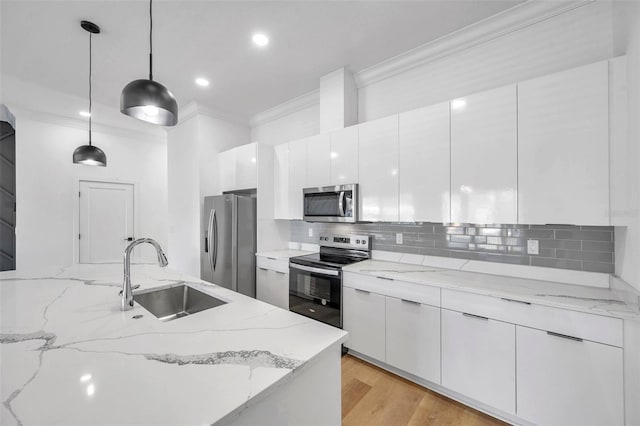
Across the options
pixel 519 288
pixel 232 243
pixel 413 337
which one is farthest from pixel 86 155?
pixel 519 288

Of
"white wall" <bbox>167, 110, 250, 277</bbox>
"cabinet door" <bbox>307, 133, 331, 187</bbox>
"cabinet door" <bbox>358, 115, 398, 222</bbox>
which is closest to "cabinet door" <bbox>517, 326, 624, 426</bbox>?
"cabinet door" <bbox>358, 115, 398, 222</bbox>

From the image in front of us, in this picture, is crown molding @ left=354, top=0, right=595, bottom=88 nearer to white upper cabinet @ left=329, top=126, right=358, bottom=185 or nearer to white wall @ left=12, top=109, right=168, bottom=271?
white upper cabinet @ left=329, top=126, right=358, bottom=185

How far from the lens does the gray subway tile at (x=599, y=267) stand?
5.60ft

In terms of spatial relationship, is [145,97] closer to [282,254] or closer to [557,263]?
[282,254]

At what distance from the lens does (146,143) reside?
16.7 ft

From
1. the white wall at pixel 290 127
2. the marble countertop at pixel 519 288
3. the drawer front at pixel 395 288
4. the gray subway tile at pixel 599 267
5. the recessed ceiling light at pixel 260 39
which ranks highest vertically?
the recessed ceiling light at pixel 260 39

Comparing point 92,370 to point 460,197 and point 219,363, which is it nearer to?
point 219,363

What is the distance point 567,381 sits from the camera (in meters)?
1.47

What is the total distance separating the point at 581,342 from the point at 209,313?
6.51 feet

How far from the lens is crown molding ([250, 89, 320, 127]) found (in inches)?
137

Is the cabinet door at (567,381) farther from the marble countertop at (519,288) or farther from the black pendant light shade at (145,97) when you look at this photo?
the black pendant light shade at (145,97)

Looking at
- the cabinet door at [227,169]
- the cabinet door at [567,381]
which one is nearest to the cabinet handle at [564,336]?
the cabinet door at [567,381]

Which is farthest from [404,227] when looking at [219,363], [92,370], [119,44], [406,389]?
[119,44]

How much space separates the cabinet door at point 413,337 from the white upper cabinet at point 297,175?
5.22 ft
